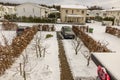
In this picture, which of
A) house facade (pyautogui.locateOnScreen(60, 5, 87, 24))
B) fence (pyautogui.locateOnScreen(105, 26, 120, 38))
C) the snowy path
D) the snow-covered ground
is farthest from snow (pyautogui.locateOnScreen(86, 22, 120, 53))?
house facade (pyautogui.locateOnScreen(60, 5, 87, 24))

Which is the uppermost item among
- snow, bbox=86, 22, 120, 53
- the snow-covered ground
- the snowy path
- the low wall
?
the low wall

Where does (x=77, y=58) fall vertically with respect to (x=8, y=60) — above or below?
below

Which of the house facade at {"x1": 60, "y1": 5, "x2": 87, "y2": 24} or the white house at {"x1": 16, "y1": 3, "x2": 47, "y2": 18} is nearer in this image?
the house facade at {"x1": 60, "y1": 5, "x2": 87, "y2": 24}

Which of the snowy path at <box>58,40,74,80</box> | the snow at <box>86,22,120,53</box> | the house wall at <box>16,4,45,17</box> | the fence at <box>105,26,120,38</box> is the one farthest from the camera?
the house wall at <box>16,4,45,17</box>

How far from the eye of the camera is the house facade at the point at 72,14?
50.8 m

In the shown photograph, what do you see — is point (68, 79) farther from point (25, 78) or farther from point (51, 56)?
point (51, 56)

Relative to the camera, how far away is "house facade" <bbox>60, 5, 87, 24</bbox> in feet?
167

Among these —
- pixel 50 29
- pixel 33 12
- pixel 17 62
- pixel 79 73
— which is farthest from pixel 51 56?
pixel 33 12

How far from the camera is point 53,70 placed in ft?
39.9

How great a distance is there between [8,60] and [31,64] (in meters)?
1.84

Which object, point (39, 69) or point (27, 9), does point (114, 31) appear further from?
point (27, 9)

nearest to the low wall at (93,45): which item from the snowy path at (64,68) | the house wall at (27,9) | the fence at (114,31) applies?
the snowy path at (64,68)

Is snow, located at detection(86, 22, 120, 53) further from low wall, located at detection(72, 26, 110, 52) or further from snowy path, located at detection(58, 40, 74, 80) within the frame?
snowy path, located at detection(58, 40, 74, 80)

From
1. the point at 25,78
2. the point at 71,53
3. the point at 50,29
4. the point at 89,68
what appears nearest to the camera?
the point at 25,78
